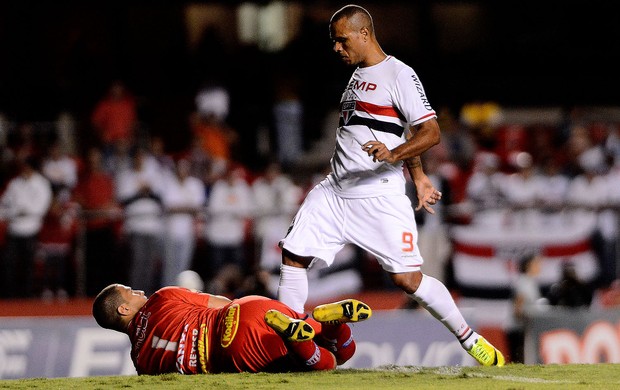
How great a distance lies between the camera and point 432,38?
80.1 feet

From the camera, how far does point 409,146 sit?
761 cm

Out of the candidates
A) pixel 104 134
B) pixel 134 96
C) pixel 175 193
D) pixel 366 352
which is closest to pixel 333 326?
pixel 366 352

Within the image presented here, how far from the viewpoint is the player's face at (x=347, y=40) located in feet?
25.8

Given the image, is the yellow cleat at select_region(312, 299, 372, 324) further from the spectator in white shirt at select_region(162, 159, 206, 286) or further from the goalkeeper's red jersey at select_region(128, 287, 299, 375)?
the spectator in white shirt at select_region(162, 159, 206, 286)

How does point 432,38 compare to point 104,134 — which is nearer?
point 104,134

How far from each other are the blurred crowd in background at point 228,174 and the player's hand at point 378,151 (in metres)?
6.06

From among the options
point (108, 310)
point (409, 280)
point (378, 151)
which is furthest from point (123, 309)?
point (378, 151)

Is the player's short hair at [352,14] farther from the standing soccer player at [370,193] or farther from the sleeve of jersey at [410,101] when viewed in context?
the sleeve of jersey at [410,101]

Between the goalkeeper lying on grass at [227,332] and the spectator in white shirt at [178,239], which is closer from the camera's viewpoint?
the goalkeeper lying on grass at [227,332]

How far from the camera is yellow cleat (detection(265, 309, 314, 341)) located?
729cm

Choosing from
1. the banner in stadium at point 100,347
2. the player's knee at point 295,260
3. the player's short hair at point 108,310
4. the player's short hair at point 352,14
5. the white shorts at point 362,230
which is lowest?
the banner in stadium at point 100,347

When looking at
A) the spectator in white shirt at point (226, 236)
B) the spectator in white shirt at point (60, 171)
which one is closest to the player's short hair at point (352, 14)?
the spectator in white shirt at point (226, 236)

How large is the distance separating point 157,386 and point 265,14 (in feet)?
55.6

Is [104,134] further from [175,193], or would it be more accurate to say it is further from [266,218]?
[266,218]
